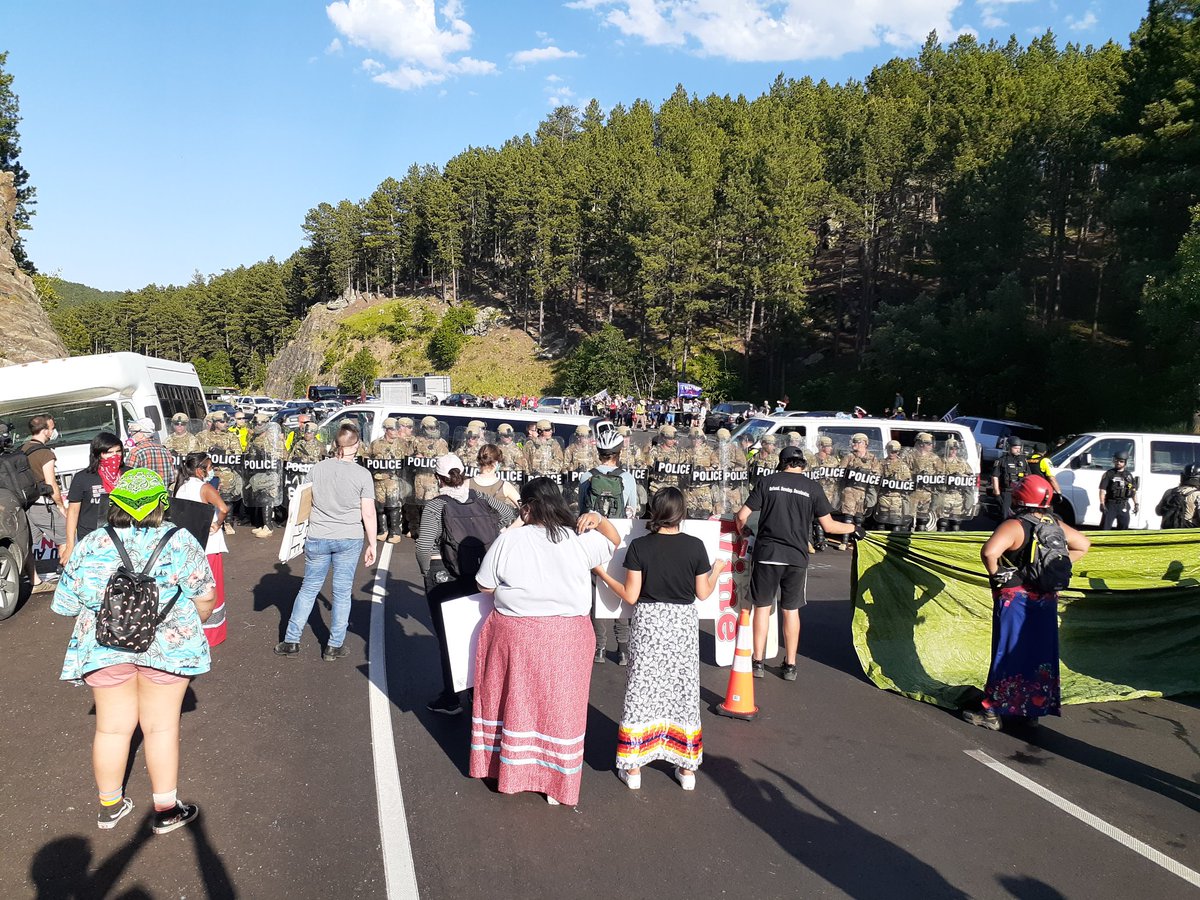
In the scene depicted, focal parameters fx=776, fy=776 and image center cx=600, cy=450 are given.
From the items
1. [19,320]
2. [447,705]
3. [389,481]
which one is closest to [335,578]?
[447,705]

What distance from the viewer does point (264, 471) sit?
42.4 feet

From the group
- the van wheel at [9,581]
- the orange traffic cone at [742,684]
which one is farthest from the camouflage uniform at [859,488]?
the van wheel at [9,581]

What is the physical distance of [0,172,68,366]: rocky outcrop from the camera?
2911cm

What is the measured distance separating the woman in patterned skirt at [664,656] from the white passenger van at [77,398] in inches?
434

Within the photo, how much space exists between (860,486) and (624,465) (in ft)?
13.2

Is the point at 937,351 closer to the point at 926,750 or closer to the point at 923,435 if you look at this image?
the point at 923,435

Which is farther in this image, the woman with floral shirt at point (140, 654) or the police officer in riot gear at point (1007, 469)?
the police officer in riot gear at point (1007, 469)

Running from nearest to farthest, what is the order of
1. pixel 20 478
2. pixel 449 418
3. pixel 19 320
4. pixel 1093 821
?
pixel 1093 821 → pixel 20 478 → pixel 449 418 → pixel 19 320

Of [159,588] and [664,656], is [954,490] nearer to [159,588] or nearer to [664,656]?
[664,656]

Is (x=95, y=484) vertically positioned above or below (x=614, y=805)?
above

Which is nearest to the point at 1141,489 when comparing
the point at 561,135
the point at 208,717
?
the point at 208,717

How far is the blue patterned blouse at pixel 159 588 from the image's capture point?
369 centimetres

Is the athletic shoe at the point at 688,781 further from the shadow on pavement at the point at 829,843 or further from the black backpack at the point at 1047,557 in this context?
the black backpack at the point at 1047,557

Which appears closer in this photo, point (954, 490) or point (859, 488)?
point (859, 488)
